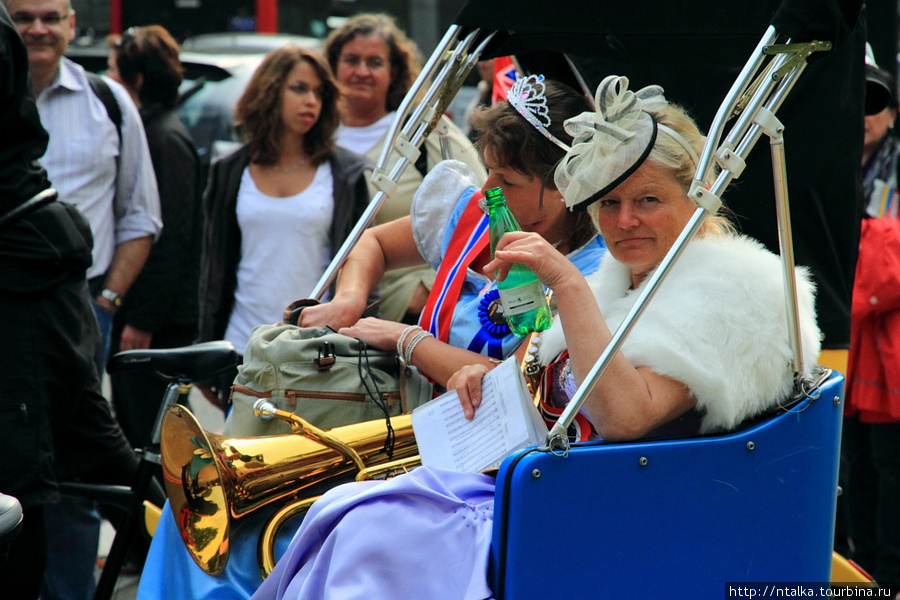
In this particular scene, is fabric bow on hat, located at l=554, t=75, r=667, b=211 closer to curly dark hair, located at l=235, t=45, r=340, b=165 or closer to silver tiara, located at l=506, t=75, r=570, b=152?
silver tiara, located at l=506, t=75, r=570, b=152

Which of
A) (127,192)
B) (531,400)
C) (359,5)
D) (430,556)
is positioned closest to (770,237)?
(531,400)

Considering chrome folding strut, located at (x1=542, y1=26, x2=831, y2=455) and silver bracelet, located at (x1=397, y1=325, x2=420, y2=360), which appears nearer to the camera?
chrome folding strut, located at (x1=542, y1=26, x2=831, y2=455)

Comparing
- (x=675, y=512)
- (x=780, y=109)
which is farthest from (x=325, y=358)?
(x=780, y=109)

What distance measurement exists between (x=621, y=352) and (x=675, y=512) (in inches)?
13.6

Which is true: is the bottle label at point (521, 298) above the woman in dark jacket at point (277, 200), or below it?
above

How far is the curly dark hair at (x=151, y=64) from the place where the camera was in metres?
5.16

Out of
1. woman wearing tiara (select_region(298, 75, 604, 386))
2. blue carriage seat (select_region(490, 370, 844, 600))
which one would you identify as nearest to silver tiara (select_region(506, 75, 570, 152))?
woman wearing tiara (select_region(298, 75, 604, 386))

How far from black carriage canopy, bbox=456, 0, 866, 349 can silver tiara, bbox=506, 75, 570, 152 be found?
0.22m

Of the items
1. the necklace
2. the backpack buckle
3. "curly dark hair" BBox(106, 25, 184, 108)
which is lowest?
the backpack buckle

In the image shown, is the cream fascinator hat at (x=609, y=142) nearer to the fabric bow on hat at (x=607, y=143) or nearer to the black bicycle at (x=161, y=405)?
the fabric bow on hat at (x=607, y=143)

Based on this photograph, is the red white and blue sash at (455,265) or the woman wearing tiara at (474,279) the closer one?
the woman wearing tiara at (474,279)

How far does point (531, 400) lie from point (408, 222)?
3.81 ft

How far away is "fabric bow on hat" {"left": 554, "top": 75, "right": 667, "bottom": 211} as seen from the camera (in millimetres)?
2305

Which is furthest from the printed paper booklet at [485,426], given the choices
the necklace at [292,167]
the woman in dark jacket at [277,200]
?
the necklace at [292,167]
